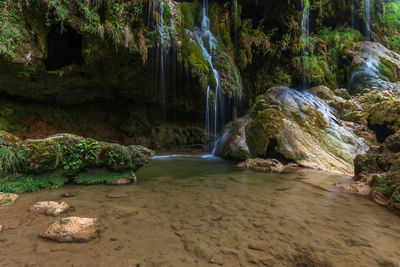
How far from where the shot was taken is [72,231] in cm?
187

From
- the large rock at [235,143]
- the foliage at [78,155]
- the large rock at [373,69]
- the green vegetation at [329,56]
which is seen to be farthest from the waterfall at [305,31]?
the foliage at [78,155]

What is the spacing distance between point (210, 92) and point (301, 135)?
15.9 ft

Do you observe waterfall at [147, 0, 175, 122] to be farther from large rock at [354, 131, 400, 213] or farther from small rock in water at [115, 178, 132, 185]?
large rock at [354, 131, 400, 213]

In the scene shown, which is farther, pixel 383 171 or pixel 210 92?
pixel 210 92

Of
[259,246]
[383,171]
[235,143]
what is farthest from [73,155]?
[383,171]

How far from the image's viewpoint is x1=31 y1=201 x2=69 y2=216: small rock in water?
237 cm

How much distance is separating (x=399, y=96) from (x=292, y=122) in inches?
474

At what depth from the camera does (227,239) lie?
1980 millimetres

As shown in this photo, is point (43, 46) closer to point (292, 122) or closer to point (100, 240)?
point (100, 240)

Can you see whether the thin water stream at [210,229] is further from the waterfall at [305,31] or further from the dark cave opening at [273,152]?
the waterfall at [305,31]

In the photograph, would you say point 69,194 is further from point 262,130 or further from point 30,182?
point 262,130

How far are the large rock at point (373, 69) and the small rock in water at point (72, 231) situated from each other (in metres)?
18.8

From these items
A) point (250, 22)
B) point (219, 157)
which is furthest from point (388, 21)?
point (219, 157)

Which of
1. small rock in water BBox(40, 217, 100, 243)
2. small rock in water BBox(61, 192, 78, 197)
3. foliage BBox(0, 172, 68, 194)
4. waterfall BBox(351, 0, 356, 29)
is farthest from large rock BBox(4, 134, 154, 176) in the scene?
waterfall BBox(351, 0, 356, 29)
